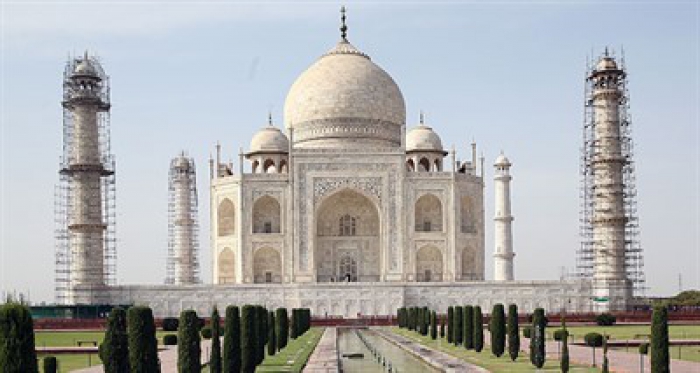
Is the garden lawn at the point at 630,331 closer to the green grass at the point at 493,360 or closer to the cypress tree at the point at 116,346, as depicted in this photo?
the green grass at the point at 493,360

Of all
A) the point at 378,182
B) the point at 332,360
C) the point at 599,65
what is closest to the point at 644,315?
→ the point at 599,65

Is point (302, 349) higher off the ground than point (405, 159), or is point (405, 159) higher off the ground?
point (405, 159)

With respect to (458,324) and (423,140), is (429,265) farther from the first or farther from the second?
(458,324)

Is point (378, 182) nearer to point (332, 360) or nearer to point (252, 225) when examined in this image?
point (252, 225)

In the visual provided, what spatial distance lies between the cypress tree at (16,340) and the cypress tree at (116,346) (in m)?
1.56

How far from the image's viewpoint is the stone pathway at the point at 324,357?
14511 millimetres

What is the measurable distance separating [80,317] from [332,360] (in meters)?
14.5

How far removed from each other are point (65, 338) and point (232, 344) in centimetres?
1034

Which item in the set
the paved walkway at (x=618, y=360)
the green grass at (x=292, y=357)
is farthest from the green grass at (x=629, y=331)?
the green grass at (x=292, y=357)

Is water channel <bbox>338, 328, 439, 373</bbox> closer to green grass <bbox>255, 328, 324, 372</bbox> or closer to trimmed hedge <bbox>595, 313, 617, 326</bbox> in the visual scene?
green grass <bbox>255, 328, 324, 372</bbox>

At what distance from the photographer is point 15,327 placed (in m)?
8.72

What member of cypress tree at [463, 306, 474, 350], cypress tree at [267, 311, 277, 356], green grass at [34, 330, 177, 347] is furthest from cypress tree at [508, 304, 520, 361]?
green grass at [34, 330, 177, 347]

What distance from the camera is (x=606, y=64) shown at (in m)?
30.5

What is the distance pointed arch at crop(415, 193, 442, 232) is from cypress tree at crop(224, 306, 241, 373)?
20.5m
